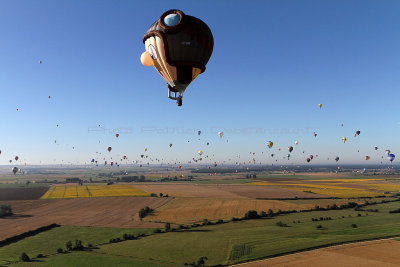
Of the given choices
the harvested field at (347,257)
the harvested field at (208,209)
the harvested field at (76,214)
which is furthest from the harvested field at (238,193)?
the harvested field at (347,257)

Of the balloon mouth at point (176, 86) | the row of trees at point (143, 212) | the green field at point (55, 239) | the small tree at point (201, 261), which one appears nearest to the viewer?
the balloon mouth at point (176, 86)

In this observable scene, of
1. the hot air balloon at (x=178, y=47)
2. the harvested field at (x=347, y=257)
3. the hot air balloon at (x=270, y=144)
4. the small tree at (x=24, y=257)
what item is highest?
the hot air balloon at (x=178, y=47)

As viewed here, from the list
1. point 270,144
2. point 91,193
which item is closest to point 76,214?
point 91,193

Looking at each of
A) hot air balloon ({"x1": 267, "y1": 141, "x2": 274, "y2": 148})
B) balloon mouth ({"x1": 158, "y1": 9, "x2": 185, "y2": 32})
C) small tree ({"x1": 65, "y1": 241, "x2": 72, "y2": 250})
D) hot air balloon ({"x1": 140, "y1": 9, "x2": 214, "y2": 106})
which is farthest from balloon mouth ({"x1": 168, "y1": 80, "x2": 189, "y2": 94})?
hot air balloon ({"x1": 267, "y1": 141, "x2": 274, "y2": 148})

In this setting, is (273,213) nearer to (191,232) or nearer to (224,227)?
(224,227)

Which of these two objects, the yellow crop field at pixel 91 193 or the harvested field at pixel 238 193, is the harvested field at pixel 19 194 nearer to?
the yellow crop field at pixel 91 193

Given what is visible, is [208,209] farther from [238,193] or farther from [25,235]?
[25,235]
